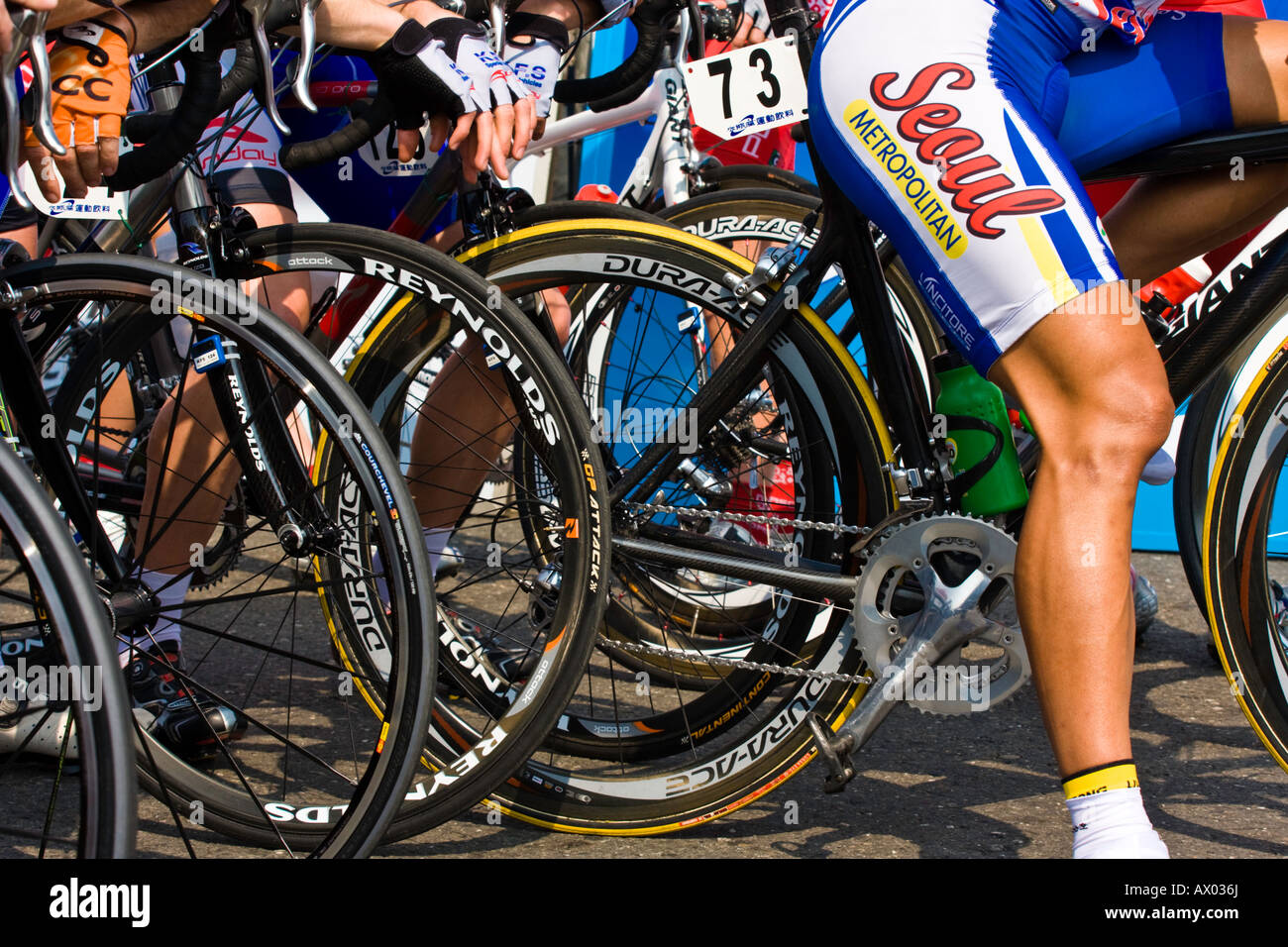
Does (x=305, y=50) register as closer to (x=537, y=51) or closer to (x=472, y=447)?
(x=537, y=51)

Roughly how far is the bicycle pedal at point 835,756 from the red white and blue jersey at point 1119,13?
1294 mm

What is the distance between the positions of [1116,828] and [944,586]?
591 millimetres

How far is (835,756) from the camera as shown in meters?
2.45

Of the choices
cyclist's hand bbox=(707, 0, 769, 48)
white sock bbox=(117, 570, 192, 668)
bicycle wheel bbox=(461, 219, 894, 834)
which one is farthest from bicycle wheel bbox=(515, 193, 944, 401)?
white sock bbox=(117, 570, 192, 668)

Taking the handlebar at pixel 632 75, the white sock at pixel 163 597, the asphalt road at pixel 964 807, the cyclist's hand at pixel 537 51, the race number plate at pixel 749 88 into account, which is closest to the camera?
the white sock at pixel 163 597

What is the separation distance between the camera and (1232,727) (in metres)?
3.35

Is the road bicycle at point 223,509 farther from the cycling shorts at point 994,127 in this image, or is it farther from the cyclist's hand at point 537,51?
the cycling shorts at point 994,127

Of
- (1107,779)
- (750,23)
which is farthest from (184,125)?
(750,23)

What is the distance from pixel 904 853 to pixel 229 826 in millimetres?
1294

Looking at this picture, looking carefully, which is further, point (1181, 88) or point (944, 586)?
point (944, 586)

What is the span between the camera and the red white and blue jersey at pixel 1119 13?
2156mm

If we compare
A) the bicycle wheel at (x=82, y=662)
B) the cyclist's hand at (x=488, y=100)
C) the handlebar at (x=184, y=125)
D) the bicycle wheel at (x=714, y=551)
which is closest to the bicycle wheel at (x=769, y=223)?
the bicycle wheel at (x=714, y=551)
